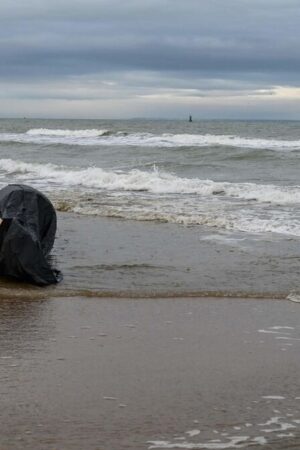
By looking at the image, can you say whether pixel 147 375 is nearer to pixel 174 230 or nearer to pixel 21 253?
pixel 21 253

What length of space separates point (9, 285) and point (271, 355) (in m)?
3.24

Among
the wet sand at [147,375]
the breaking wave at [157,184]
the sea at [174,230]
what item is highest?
the breaking wave at [157,184]

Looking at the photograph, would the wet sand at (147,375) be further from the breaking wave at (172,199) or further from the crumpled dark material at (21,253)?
the breaking wave at (172,199)

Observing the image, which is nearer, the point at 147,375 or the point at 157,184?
the point at 147,375

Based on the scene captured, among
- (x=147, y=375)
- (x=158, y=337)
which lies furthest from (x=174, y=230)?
(x=147, y=375)

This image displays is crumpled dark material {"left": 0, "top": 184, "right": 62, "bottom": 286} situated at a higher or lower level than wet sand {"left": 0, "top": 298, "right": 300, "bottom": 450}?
higher

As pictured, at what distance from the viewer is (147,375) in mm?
4977

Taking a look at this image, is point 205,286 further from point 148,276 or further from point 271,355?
point 271,355

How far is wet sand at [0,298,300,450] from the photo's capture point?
13.3 feet

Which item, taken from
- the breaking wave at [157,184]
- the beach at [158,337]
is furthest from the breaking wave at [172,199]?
the beach at [158,337]

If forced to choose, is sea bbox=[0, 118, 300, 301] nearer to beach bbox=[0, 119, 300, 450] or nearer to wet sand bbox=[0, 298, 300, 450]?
beach bbox=[0, 119, 300, 450]

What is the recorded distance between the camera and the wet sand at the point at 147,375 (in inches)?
160

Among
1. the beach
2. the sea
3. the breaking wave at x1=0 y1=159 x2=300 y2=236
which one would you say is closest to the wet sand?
the beach

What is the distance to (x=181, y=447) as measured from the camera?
391cm
